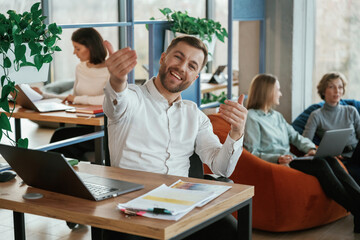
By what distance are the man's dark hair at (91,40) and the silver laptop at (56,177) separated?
2.50 m

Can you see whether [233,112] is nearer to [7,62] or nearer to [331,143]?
[7,62]

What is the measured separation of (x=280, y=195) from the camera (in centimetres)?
385

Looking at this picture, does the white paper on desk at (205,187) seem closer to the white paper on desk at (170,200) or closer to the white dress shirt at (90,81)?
the white paper on desk at (170,200)

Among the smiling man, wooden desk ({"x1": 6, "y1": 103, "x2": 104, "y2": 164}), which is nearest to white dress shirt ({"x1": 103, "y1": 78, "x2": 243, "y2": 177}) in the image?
the smiling man

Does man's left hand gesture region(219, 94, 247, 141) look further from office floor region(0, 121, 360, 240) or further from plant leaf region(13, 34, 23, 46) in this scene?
office floor region(0, 121, 360, 240)

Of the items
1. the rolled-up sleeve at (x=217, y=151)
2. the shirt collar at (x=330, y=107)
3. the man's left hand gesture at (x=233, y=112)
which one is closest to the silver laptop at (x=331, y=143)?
the shirt collar at (x=330, y=107)

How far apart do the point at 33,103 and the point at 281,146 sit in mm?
1802

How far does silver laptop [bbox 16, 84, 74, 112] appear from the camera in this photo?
13.5 ft

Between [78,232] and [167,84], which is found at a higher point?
[167,84]

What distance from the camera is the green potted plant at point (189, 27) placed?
4652mm

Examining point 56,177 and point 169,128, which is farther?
point 169,128

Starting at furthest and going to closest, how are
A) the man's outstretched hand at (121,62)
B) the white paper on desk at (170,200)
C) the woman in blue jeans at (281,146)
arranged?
the woman in blue jeans at (281,146), the man's outstretched hand at (121,62), the white paper on desk at (170,200)

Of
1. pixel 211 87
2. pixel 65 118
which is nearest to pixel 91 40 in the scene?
pixel 65 118

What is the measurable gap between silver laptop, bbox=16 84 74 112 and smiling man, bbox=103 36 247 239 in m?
1.50
